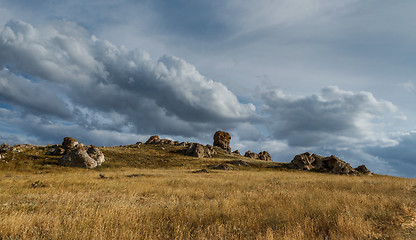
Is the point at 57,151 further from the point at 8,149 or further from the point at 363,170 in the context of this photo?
the point at 363,170

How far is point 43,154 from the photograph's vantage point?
46.4 metres

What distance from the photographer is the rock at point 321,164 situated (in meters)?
48.6

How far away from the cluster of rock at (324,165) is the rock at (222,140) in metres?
41.7

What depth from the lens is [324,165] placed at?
5334cm

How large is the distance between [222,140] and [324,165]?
164ft

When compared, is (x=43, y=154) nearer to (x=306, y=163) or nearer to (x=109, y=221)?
(x=109, y=221)

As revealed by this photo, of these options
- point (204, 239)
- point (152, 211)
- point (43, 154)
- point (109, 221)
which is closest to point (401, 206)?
point (204, 239)

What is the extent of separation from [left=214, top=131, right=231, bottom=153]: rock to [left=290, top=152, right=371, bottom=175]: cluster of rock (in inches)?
1642

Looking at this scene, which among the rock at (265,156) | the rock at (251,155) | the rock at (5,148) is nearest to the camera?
the rock at (5,148)

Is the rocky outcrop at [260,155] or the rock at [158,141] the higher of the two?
the rock at [158,141]

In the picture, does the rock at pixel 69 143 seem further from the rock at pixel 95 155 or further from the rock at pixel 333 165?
the rock at pixel 333 165

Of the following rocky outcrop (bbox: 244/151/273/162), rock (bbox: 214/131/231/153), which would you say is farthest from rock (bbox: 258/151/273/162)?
rock (bbox: 214/131/231/153)

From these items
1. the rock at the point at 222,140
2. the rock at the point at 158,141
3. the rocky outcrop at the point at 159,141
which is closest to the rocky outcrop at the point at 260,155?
the rock at the point at 222,140

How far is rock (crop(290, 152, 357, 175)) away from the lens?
48.6 m
